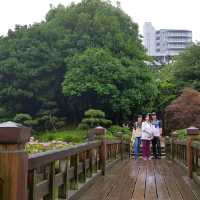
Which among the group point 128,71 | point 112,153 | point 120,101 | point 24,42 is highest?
point 24,42

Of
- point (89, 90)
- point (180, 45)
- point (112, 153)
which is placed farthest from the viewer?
point (180, 45)

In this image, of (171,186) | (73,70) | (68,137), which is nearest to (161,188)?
(171,186)

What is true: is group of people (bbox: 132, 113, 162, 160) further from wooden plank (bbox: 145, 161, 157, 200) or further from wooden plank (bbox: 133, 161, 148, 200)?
wooden plank (bbox: 145, 161, 157, 200)

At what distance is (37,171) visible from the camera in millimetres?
3572

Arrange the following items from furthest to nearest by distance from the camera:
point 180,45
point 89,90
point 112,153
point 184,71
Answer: point 180,45
point 184,71
point 89,90
point 112,153

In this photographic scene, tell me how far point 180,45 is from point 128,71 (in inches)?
2669

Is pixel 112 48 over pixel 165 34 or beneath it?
beneath

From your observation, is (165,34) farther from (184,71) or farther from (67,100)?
(67,100)

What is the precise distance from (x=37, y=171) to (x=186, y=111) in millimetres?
20504

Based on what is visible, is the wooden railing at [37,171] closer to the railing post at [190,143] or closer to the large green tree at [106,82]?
the railing post at [190,143]

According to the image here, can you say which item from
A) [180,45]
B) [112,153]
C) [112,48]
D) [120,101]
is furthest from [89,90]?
[180,45]

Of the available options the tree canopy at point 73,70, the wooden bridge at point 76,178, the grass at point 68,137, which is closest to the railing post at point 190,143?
the wooden bridge at point 76,178

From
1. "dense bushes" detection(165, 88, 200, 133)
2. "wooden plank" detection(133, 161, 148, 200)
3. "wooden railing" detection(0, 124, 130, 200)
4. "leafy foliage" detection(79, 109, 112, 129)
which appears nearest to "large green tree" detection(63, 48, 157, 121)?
"leafy foliage" detection(79, 109, 112, 129)

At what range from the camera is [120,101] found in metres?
21.5
